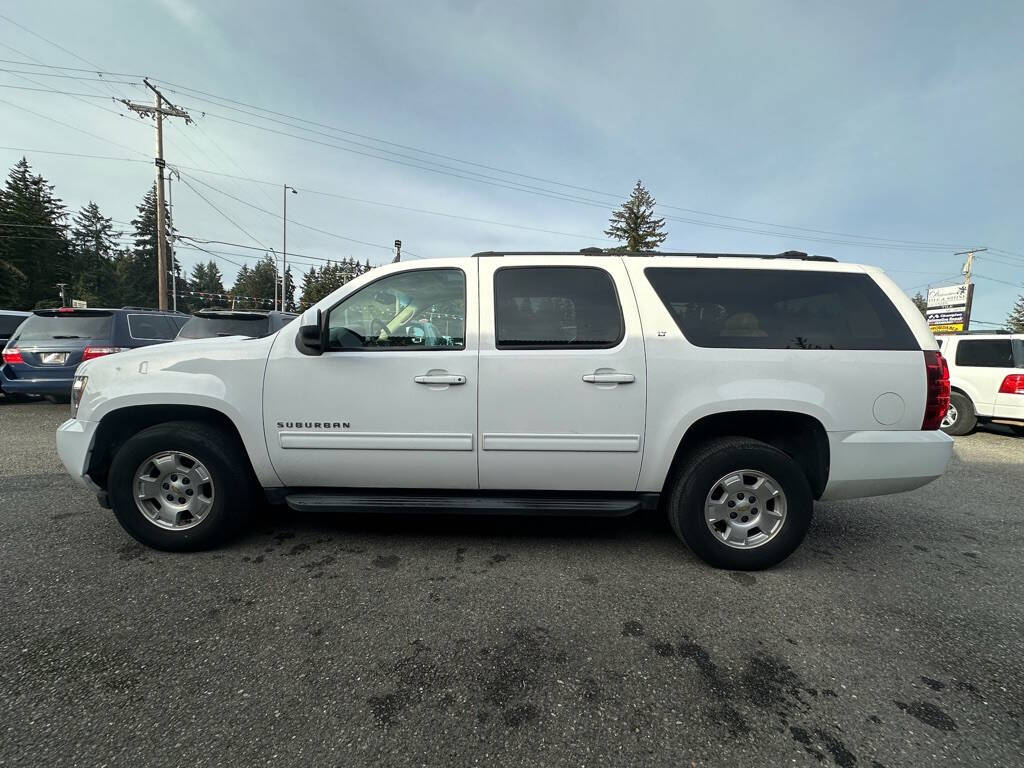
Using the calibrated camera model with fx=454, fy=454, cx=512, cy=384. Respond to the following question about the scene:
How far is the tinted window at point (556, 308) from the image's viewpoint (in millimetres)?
2807

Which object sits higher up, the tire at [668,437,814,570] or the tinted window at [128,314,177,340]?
the tinted window at [128,314,177,340]

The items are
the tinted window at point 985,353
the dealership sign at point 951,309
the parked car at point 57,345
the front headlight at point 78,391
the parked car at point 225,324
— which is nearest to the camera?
the front headlight at point 78,391

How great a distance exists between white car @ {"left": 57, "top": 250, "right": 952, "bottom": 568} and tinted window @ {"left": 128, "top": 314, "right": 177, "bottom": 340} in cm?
594

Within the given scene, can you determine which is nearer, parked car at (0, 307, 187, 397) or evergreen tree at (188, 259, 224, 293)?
parked car at (0, 307, 187, 397)

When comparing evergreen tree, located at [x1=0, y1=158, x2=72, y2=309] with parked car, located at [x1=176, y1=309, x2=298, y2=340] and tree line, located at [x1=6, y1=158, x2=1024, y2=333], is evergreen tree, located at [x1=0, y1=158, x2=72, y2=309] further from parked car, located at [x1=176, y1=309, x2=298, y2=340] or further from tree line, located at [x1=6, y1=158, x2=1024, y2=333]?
parked car, located at [x1=176, y1=309, x2=298, y2=340]

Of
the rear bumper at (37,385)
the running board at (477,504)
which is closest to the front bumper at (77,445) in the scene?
A: the running board at (477,504)

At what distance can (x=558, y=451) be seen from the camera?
2779mm

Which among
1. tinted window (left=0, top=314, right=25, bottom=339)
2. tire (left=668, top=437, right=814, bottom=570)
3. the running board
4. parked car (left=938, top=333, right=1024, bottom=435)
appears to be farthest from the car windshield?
parked car (left=938, top=333, right=1024, bottom=435)

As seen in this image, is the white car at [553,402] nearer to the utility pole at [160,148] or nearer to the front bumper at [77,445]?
the front bumper at [77,445]

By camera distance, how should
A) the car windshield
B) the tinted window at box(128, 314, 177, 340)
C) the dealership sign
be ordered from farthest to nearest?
the dealership sign → the tinted window at box(128, 314, 177, 340) → the car windshield

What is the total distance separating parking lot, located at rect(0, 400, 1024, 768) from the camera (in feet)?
5.24

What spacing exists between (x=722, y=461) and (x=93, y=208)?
11741 cm

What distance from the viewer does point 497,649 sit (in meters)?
2.07

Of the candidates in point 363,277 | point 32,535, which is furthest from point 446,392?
point 32,535
